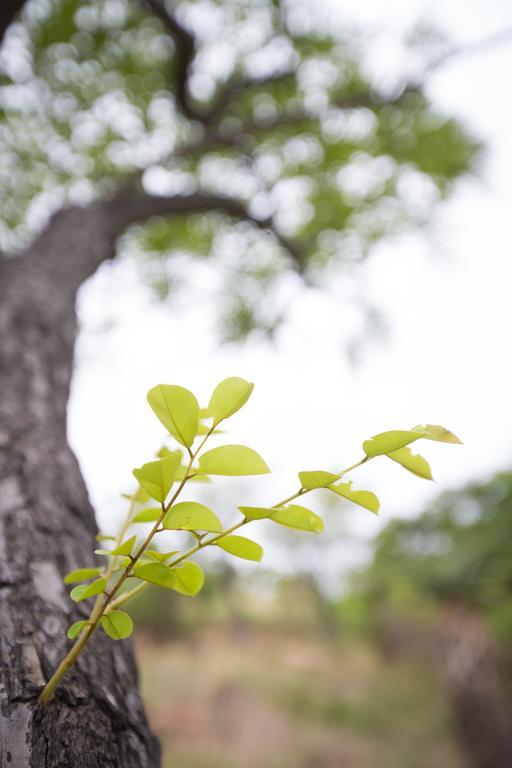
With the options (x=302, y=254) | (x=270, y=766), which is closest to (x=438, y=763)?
(x=270, y=766)

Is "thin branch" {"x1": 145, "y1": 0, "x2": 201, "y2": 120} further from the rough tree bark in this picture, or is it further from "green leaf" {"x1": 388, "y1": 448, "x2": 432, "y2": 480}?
"green leaf" {"x1": 388, "y1": 448, "x2": 432, "y2": 480}

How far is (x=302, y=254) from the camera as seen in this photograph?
2.33 m

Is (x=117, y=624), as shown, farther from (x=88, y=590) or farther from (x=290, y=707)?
(x=290, y=707)

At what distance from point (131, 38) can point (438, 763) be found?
170 inches

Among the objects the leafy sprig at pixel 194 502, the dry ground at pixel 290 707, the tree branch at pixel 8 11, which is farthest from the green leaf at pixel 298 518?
the dry ground at pixel 290 707

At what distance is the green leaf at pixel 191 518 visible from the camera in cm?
27

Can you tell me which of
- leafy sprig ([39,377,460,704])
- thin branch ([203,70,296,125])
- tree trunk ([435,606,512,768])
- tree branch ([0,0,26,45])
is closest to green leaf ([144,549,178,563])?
leafy sprig ([39,377,460,704])

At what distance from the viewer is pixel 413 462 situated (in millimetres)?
291

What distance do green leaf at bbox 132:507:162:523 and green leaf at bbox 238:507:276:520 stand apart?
0.08 meters

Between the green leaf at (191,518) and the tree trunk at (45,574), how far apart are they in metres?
0.16

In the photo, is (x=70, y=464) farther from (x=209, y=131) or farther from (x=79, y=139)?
(x=79, y=139)

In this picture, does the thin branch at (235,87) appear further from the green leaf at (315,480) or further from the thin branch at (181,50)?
the green leaf at (315,480)

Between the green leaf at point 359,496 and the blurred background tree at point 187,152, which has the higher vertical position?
the blurred background tree at point 187,152

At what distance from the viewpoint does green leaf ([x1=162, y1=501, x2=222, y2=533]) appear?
267 millimetres
